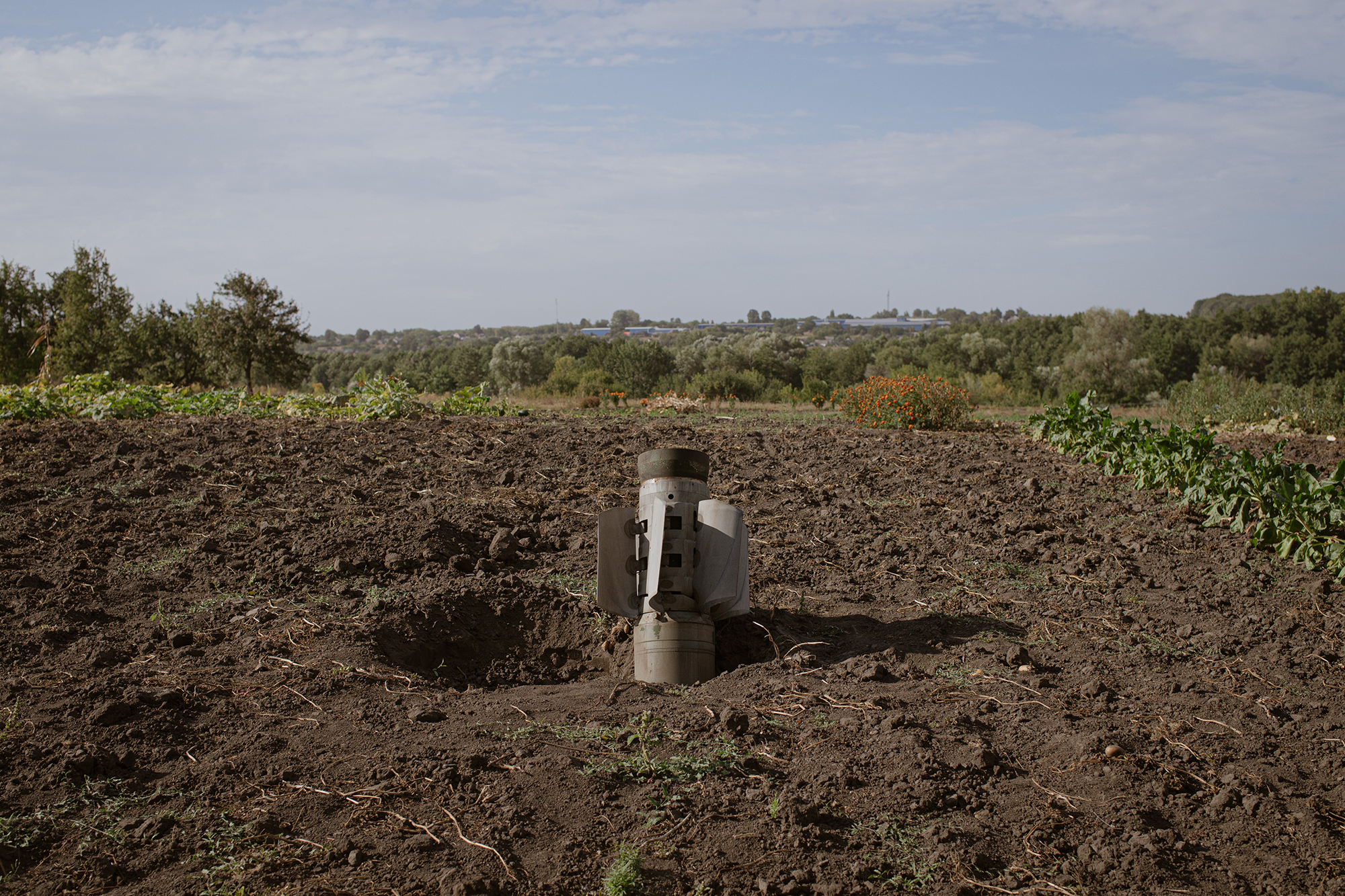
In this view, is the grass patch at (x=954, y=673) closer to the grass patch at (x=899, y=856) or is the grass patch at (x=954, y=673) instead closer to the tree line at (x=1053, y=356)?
the grass patch at (x=899, y=856)

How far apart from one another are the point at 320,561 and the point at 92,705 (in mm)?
1755

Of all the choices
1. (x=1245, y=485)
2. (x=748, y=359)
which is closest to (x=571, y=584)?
(x=1245, y=485)

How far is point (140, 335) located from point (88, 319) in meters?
2.86

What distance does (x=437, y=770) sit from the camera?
103 inches

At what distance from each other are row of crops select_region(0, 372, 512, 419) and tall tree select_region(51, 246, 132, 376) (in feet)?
64.7

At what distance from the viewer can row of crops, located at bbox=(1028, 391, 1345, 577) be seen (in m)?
4.80

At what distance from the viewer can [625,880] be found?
6.89 ft

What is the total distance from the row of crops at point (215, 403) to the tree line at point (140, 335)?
555 inches

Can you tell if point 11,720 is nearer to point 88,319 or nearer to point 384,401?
point 384,401

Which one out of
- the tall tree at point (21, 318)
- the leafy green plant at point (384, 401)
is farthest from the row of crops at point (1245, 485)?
the tall tree at point (21, 318)

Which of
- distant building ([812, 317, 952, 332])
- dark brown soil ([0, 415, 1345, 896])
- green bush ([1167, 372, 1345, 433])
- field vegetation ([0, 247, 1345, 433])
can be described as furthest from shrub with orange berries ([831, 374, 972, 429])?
distant building ([812, 317, 952, 332])

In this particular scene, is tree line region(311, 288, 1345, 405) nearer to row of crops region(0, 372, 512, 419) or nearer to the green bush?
the green bush

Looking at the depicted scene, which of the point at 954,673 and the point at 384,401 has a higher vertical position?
the point at 384,401

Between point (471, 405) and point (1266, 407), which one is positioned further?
point (1266, 407)
